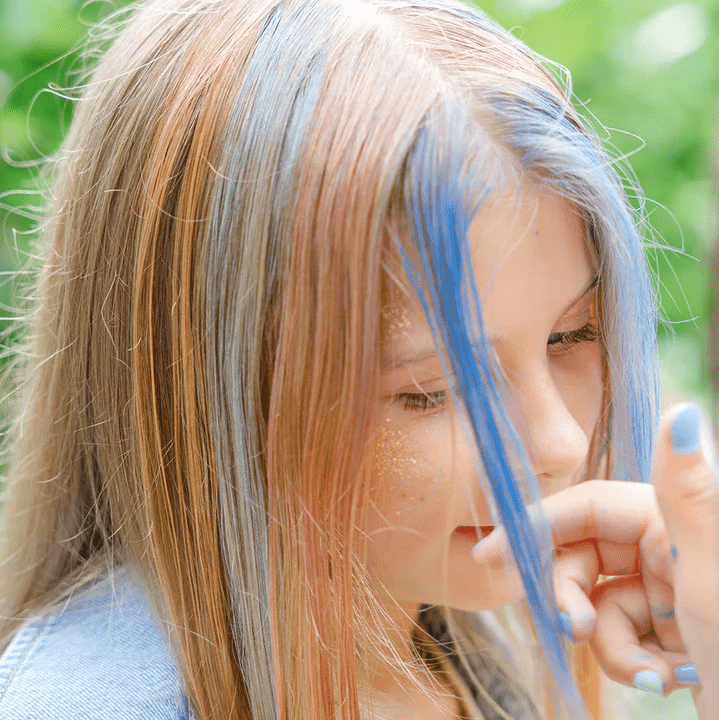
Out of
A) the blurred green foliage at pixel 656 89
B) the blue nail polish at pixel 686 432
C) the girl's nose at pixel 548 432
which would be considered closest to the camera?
the blue nail polish at pixel 686 432

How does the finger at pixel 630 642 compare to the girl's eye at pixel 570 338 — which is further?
the girl's eye at pixel 570 338

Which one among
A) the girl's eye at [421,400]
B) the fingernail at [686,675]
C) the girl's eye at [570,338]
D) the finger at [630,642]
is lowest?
the fingernail at [686,675]

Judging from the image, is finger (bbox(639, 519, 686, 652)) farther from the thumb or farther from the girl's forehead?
the girl's forehead

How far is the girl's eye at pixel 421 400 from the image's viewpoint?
57 cm

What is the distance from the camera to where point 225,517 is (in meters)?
0.63

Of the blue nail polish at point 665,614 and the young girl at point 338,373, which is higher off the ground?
the young girl at point 338,373

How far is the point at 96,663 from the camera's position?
0.70 m

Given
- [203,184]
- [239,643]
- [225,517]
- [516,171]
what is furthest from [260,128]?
[239,643]

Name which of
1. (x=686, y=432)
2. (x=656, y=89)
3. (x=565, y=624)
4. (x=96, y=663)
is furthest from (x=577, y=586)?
(x=656, y=89)

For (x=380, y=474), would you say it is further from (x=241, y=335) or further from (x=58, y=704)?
(x=58, y=704)

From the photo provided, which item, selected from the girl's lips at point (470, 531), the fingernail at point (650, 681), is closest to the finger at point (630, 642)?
the fingernail at point (650, 681)

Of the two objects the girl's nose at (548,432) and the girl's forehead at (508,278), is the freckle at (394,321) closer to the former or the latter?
the girl's forehead at (508,278)

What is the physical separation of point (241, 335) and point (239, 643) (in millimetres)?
278

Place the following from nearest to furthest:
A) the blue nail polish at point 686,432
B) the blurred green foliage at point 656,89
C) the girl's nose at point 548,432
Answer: the blue nail polish at point 686,432 → the girl's nose at point 548,432 → the blurred green foliage at point 656,89
